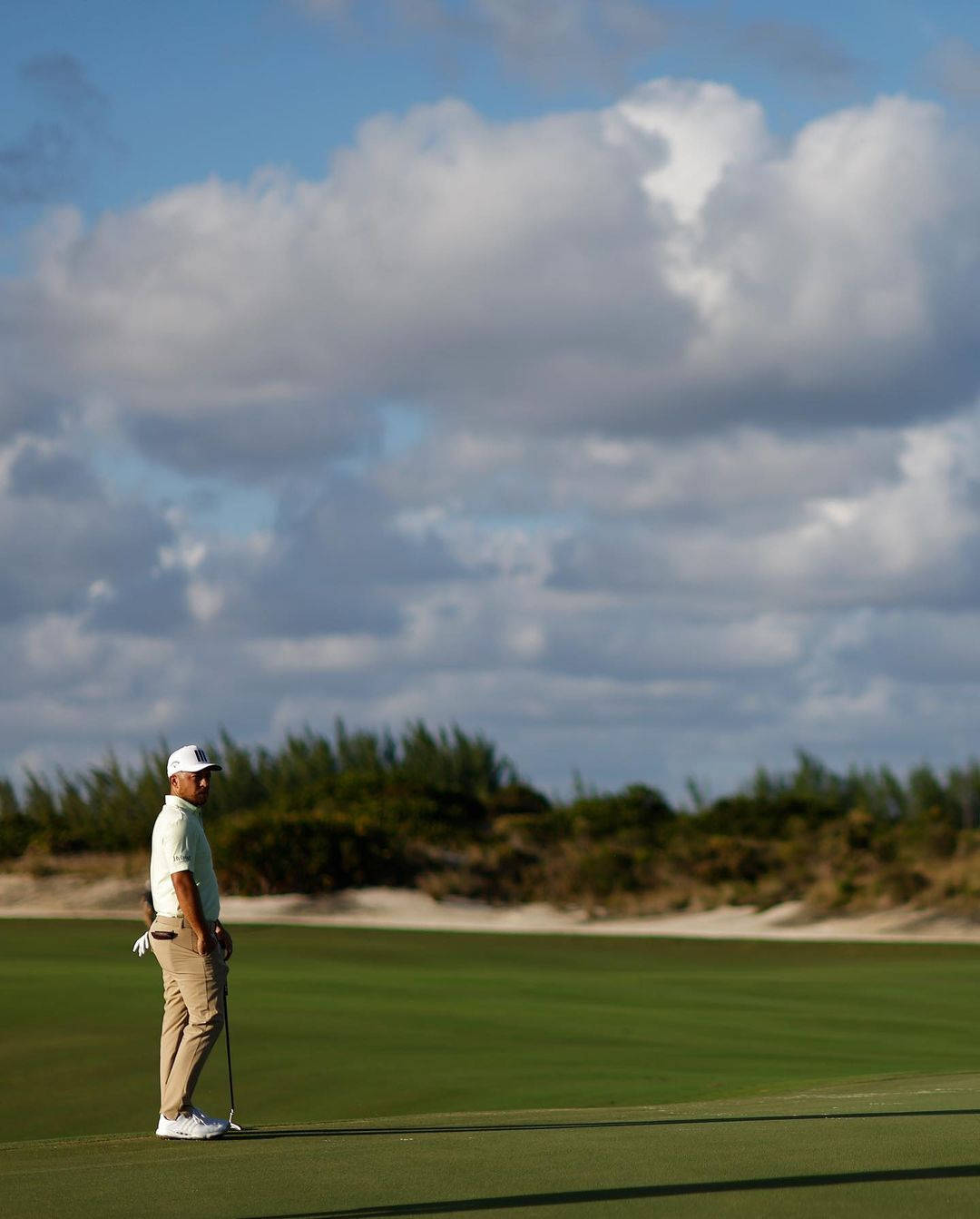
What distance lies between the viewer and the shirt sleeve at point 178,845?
940 cm

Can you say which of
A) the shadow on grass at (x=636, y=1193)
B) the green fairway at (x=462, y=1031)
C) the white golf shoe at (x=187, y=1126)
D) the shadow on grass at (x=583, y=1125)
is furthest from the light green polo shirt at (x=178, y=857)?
the green fairway at (x=462, y=1031)

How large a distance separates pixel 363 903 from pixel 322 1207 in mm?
32550

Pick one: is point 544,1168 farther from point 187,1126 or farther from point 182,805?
point 182,805

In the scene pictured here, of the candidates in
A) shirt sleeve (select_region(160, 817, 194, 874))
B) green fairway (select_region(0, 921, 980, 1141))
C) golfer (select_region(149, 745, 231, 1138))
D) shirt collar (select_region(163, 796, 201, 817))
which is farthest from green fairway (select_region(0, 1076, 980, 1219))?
green fairway (select_region(0, 921, 980, 1141))

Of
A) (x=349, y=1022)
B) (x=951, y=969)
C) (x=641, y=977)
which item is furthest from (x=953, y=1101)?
(x=951, y=969)

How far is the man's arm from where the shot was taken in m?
9.39

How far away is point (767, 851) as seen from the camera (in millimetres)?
43625

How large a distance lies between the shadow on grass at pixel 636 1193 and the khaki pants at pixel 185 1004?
222 centimetres

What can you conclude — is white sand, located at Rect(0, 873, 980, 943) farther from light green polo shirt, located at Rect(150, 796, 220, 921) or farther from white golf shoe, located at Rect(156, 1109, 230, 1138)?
light green polo shirt, located at Rect(150, 796, 220, 921)

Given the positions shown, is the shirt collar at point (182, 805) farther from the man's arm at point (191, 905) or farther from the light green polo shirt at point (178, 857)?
the man's arm at point (191, 905)

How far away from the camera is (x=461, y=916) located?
1551 inches

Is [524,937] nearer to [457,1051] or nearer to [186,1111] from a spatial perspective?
[457,1051]

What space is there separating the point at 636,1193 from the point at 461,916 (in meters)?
31.9

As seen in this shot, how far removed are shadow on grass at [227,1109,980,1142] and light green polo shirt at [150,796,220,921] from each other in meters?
1.42
